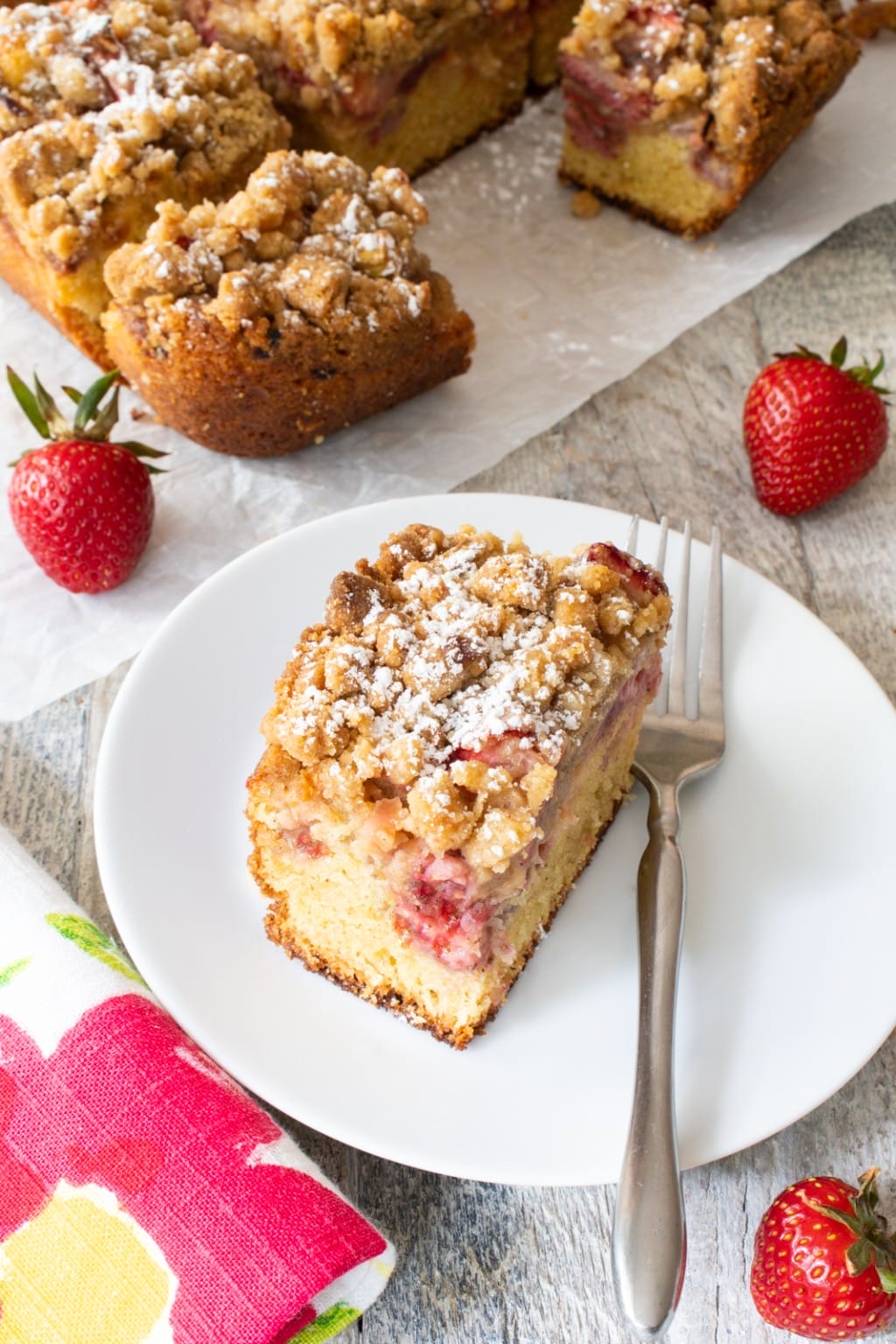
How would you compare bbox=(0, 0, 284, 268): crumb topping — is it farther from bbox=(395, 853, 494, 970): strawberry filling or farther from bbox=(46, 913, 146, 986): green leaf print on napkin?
bbox=(395, 853, 494, 970): strawberry filling

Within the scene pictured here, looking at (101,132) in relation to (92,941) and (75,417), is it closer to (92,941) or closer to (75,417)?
(75,417)

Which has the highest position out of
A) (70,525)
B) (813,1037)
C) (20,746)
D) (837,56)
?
(70,525)

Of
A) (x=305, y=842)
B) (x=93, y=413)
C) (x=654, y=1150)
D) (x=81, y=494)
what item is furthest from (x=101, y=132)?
(x=654, y=1150)

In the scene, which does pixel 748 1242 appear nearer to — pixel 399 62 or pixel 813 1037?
pixel 813 1037

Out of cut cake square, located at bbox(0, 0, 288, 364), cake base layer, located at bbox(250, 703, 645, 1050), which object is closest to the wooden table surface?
cake base layer, located at bbox(250, 703, 645, 1050)

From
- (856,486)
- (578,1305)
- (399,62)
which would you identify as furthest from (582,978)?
(399,62)

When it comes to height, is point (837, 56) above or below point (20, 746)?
below

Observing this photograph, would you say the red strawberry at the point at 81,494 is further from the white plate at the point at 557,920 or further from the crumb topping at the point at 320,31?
the crumb topping at the point at 320,31
